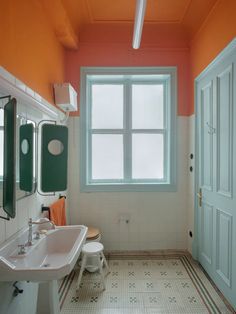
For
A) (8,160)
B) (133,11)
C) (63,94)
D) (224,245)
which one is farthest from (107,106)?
(224,245)

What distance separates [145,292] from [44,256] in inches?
45.1

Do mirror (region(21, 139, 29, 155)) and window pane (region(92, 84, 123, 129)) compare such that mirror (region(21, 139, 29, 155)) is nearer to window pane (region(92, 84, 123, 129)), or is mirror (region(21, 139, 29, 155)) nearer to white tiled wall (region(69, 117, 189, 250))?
white tiled wall (region(69, 117, 189, 250))

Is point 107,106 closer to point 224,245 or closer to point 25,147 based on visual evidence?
point 25,147

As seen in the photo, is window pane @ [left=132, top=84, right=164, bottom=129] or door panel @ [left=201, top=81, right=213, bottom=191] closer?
door panel @ [left=201, top=81, right=213, bottom=191]

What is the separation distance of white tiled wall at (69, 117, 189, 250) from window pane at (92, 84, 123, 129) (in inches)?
13.8

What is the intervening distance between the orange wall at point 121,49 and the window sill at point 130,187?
1.39 metres

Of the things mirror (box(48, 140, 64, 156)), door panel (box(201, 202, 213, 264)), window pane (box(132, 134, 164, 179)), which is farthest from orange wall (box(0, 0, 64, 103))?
door panel (box(201, 202, 213, 264))

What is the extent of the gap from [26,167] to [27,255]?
0.65 metres

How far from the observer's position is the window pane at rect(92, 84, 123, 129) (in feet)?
10.1

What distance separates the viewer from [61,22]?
2277mm

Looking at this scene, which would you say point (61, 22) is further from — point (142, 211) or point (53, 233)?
point (142, 211)

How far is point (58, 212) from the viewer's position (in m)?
2.29

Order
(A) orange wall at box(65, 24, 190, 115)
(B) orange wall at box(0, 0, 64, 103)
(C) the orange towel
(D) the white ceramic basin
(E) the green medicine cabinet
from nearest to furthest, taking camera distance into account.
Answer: (D) the white ceramic basin, (B) orange wall at box(0, 0, 64, 103), (E) the green medicine cabinet, (C) the orange towel, (A) orange wall at box(65, 24, 190, 115)

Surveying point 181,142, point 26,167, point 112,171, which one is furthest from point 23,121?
point 181,142
